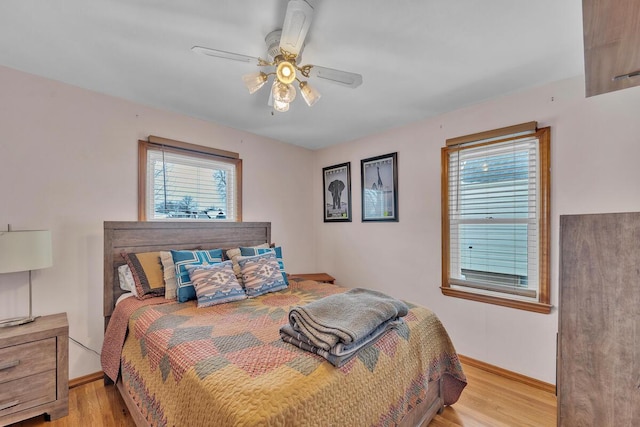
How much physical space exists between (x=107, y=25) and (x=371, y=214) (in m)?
2.86

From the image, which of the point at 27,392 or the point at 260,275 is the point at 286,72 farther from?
the point at 27,392

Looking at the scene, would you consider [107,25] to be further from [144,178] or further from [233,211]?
[233,211]

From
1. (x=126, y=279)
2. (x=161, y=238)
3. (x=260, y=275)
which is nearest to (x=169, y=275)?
(x=126, y=279)

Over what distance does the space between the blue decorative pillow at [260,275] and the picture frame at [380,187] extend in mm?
1446

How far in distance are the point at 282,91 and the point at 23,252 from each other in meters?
1.98

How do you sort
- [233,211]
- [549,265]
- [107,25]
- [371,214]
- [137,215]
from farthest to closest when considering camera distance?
[371,214]
[233,211]
[137,215]
[549,265]
[107,25]

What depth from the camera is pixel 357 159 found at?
145 inches

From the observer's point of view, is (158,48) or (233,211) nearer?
(158,48)

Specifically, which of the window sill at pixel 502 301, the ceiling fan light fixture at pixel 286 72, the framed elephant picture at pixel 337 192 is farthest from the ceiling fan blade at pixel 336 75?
the window sill at pixel 502 301

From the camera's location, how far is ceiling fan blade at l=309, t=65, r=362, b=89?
164cm

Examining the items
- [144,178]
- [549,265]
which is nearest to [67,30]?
[144,178]

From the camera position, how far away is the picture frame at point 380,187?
3.28 m

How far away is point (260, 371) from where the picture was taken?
1.16 m

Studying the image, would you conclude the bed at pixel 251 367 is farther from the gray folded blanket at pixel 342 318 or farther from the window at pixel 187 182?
the window at pixel 187 182
